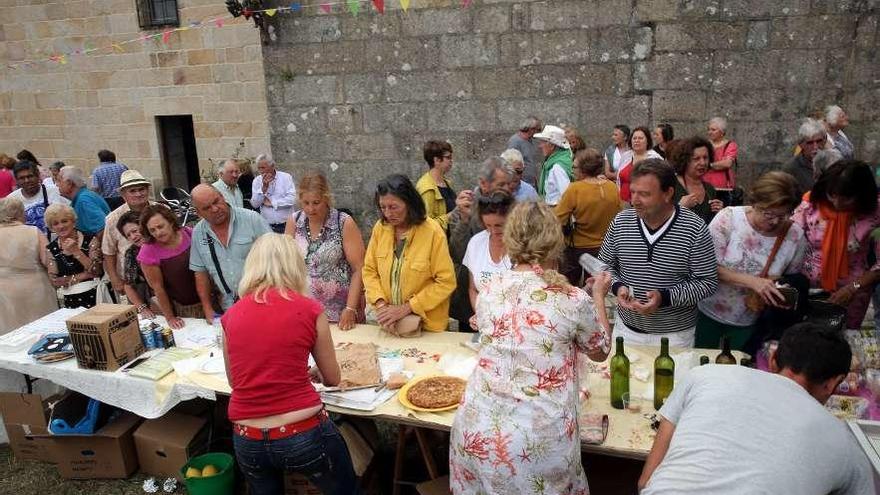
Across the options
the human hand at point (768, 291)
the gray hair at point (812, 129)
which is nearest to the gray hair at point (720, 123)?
the gray hair at point (812, 129)

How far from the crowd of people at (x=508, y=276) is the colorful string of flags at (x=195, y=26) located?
2373 millimetres

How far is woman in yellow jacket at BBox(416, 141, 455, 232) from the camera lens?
5066 mm

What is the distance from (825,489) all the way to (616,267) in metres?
1.70

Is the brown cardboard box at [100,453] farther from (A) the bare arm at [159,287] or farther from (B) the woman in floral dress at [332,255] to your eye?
(B) the woman in floral dress at [332,255]

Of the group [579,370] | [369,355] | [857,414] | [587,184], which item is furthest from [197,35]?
[857,414]

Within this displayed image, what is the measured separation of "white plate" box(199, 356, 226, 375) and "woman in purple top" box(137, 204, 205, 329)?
686mm

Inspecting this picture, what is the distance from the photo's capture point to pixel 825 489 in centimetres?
164

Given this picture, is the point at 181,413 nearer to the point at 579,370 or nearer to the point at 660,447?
the point at 579,370

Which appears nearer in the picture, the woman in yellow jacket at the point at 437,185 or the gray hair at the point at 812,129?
the gray hair at the point at 812,129

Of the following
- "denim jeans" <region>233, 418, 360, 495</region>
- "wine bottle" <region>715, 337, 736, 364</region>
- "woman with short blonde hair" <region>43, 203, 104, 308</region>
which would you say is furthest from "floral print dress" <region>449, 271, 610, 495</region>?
"woman with short blonde hair" <region>43, 203, 104, 308</region>

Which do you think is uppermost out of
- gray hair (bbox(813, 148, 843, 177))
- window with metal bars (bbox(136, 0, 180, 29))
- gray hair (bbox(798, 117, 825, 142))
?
window with metal bars (bbox(136, 0, 180, 29))

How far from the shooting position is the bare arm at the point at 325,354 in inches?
98.3

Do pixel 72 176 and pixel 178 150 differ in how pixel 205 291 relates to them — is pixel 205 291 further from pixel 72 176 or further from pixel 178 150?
pixel 178 150

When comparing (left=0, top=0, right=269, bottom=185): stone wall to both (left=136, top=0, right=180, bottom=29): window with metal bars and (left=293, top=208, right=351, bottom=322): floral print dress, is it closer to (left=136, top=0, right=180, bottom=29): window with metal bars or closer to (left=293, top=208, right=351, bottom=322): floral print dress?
(left=136, top=0, right=180, bottom=29): window with metal bars
